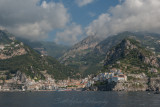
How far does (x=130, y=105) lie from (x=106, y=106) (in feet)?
38.4

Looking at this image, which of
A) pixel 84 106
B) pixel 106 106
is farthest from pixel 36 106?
pixel 106 106

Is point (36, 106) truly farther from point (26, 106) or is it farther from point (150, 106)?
point (150, 106)

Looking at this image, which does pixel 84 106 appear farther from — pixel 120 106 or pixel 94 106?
pixel 120 106

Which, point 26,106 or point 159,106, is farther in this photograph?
point 26,106

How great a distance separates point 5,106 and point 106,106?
50623mm

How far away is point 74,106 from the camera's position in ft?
375

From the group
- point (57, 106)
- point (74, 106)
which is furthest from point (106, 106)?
point (57, 106)

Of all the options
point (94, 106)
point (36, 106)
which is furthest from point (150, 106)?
point (36, 106)

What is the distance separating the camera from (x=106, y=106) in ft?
368

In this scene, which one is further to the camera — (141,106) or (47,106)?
(47,106)

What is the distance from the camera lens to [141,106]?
4267 inches

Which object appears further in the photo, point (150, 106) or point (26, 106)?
point (26, 106)

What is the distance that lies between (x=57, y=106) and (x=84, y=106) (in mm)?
13822

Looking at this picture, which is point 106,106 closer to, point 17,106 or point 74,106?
point 74,106
